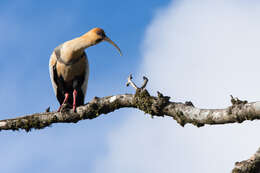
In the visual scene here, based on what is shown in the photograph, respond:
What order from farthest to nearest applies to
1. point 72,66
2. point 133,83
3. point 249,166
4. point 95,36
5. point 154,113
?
point 72,66 → point 95,36 → point 133,83 → point 154,113 → point 249,166

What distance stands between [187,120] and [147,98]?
70 cm

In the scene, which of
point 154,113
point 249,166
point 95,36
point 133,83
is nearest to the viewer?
point 249,166

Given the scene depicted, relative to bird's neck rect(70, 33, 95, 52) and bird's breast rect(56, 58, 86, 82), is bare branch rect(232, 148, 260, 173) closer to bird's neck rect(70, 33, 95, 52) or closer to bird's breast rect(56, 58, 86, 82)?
bird's neck rect(70, 33, 95, 52)

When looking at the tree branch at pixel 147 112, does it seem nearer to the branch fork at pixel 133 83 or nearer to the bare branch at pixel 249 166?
the branch fork at pixel 133 83

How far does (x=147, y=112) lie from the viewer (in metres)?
5.09

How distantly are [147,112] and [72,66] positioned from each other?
2669 mm

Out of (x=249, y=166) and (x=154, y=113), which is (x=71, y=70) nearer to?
(x=154, y=113)

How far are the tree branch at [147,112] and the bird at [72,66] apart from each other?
38 cm

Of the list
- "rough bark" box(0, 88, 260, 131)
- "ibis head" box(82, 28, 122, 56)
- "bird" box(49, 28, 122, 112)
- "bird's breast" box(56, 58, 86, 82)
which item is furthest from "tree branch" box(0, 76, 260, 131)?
"ibis head" box(82, 28, 122, 56)

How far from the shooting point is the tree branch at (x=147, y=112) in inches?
163

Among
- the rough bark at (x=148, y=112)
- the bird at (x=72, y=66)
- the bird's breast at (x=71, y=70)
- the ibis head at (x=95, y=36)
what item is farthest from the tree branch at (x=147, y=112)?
the ibis head at (x=95, y=36)

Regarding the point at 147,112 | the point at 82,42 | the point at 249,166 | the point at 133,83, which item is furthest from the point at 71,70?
the point at 249,166

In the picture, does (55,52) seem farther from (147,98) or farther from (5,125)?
(147,98)

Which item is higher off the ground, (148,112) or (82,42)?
(82,42)
